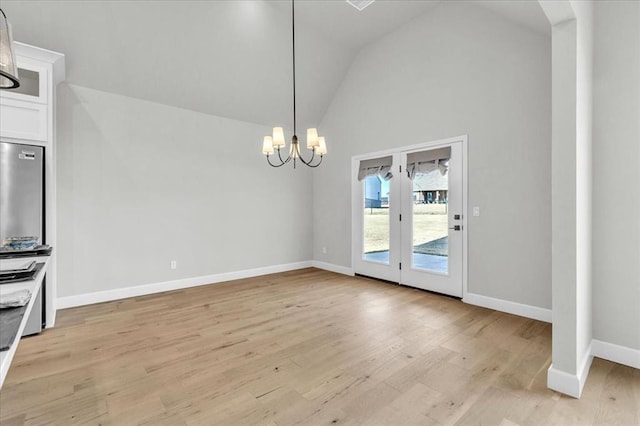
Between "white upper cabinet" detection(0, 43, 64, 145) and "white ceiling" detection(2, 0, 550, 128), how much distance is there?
1.38 feet

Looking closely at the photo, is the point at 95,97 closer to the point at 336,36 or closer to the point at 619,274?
the point at 336,36

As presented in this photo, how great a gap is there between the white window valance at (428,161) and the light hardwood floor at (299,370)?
193cm

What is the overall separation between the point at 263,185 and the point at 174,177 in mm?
1613

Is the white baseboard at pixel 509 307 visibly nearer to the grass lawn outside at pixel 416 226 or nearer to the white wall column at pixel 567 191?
the grass lawn outside at pixel 416 226

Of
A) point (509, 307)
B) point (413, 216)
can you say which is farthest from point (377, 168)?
point (509, 307)

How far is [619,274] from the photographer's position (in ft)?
8.78

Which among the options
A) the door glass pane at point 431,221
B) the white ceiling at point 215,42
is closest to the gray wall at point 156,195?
the white ceiling at point 215,42

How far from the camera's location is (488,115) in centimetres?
396

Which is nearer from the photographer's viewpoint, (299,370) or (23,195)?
(299,370)

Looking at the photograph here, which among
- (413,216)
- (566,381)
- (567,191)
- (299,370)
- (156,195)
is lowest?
(299,370)

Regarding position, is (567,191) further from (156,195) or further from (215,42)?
(156,195)

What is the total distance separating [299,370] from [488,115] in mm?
3729

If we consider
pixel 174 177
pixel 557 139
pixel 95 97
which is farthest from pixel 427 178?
pixel 95 97

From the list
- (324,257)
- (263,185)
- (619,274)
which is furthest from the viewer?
(324,257)
